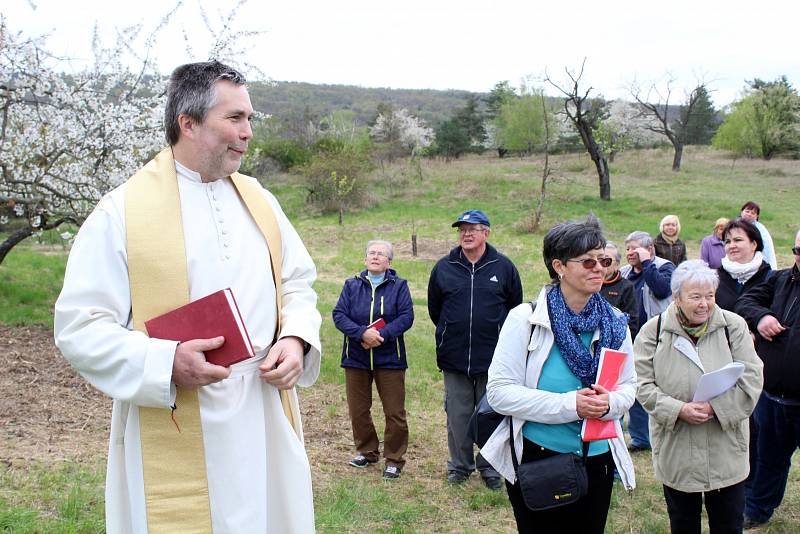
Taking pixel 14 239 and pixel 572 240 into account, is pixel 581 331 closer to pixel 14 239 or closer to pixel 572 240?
pixel 572 240

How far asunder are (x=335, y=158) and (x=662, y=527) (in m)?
26.8

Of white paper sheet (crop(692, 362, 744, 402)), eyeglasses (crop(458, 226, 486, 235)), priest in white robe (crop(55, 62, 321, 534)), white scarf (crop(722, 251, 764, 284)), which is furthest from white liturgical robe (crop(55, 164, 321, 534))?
white scarf (crop(722, 251, 764, 284))

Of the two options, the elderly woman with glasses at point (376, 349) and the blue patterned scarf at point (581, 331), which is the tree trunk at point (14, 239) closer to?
the elderly woman with glasses at point (376, 349)

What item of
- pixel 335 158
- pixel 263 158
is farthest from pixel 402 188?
pixel 263 158

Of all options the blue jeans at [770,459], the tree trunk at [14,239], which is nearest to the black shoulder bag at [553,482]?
the blue jeans at [770,459]

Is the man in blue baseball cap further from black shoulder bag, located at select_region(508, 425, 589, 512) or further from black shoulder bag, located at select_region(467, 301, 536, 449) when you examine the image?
black shoulder bag, located at select_region(508, 425, 589, 512)

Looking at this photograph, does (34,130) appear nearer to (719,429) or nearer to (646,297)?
(646,297)

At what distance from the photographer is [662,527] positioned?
4855 millimetres

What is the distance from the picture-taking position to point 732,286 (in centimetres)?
565

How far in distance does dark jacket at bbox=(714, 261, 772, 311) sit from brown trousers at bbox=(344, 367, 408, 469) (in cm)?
264

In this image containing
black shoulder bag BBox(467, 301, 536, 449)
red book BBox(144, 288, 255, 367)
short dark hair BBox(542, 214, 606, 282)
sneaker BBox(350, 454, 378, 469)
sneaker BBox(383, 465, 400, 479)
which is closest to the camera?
red book BBox(144, 288, 255, 367)

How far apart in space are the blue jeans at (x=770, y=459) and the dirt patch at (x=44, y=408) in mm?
4780

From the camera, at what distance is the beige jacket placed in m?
3.90

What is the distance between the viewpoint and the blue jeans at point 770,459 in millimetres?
4852
